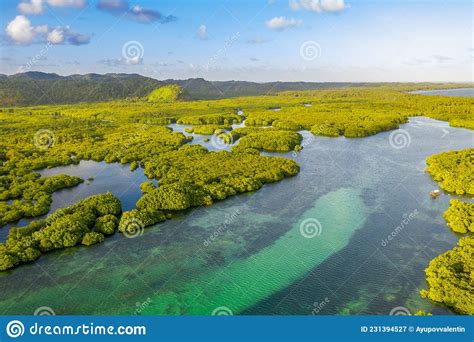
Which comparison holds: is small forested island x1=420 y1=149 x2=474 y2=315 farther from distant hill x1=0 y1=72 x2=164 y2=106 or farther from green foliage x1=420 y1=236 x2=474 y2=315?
distant hill x1=0 y1=72 x2=164 y2=106

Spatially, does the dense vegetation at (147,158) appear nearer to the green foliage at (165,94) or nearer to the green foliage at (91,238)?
the green foliage at (91,238)

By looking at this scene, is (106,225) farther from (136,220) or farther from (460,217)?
(460,217)

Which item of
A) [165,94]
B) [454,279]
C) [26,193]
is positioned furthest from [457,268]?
[165,94]

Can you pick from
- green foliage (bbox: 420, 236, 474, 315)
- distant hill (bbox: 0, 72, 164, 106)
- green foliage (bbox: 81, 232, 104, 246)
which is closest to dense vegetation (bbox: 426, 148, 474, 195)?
green foliage (bbox: 420, 236, 474, 315)

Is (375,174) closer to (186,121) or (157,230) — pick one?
(157,230)

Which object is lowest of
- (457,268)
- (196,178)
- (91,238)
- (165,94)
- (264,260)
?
(264,260)
